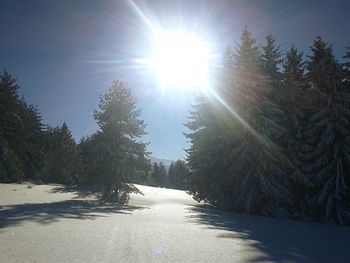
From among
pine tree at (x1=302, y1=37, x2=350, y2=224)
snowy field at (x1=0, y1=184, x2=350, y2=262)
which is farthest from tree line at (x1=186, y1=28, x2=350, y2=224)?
snowy field at (x1=0, y1=184, x2=350, y2=262)

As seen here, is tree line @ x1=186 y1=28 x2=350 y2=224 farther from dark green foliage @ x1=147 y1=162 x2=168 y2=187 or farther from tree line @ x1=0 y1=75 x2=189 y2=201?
dark green foliage @ x1=147 y1=162 x2=168 y2=187

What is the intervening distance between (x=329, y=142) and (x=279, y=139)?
14.0 ft

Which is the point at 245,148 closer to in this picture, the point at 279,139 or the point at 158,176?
the point at 279,139

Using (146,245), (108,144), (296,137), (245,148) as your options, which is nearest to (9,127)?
(108,144)

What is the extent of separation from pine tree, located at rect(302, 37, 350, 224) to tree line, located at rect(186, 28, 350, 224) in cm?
6

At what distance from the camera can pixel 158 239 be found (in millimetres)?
9969

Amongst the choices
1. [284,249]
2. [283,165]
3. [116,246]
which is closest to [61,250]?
[116,246]

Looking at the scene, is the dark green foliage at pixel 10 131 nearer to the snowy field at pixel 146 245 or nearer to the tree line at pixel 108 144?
the tree line at pixel 108 144

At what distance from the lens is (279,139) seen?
2588 centimetres

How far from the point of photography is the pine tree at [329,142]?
21.6m

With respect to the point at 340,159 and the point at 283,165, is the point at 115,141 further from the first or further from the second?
the point at 340,159

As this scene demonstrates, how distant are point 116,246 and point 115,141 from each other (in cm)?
2283

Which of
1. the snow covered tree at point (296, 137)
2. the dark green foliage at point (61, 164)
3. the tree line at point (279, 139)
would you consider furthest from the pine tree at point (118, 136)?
the dark green foliage at point (61, 164)

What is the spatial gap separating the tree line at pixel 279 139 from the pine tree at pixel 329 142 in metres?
0.06
